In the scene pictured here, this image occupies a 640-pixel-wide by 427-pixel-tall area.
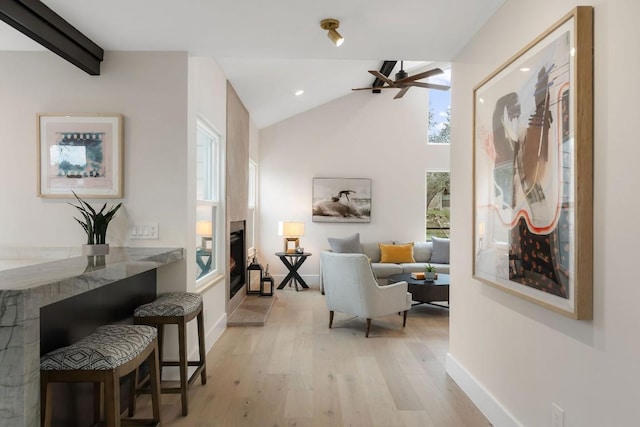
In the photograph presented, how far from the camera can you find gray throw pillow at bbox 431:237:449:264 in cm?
661

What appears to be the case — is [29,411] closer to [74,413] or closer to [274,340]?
[74,413]

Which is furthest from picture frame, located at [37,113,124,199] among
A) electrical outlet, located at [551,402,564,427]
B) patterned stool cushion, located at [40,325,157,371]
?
electrical outlet, located at [551,402,564,427]

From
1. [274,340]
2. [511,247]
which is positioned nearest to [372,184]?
[274,340]

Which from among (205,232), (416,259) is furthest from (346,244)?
(205,232)

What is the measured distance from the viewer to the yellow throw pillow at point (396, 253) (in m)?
6.64

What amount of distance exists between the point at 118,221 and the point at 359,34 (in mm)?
2120

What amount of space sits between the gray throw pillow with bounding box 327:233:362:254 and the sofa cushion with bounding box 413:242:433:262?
97 centimetres

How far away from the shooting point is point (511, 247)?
2082 mm

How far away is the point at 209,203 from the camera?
3.91m

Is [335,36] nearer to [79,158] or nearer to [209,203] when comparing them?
[79,158]

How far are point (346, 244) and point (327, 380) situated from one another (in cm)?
370

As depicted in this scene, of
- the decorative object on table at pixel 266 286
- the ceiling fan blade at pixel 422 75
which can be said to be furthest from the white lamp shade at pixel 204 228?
the ceiling fan blade at pixel 422 75

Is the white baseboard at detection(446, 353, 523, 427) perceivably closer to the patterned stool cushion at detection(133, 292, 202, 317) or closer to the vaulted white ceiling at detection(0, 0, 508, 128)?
the patterned stool cushion at detection(133, 292, 202, 317)

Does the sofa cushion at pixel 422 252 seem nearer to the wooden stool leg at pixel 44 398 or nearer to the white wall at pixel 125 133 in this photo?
the white wall at pixel 125 133
